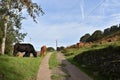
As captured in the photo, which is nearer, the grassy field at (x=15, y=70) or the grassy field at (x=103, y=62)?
the grassy field at (x=15, y=70)

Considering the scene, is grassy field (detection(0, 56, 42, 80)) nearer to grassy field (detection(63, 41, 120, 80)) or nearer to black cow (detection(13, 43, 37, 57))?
grassy field (detection(63, 41, 120, 80))

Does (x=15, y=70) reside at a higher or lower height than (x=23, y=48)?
lower

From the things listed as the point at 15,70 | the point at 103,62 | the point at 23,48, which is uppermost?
the point at 23,48

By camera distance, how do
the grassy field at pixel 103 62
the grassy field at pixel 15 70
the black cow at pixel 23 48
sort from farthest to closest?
1. the black cow at pixel 23 48
2. the grassy field at pixel 103 62
3. the grassy field at pixel 15 70

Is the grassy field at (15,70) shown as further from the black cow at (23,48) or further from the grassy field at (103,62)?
the black cow at (23,48)

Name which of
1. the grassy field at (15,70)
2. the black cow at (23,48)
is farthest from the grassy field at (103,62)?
the black cow at (23,48)

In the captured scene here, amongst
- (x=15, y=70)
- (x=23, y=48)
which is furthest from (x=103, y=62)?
(x=23, y=48)

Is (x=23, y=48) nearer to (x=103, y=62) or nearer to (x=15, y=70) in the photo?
(x=103, y=62)

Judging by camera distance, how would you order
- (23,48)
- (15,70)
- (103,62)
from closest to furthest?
(15,70) → (103,62) → (23,48)

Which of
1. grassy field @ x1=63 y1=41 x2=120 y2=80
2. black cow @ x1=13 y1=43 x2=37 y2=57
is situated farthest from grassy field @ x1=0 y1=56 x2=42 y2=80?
black cow @ x1=13 y1=43 x2=37 y2=57

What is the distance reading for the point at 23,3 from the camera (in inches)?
1436

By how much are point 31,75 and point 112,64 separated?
7.61 meters

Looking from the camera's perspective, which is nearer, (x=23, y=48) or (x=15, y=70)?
(x=15, y=70)

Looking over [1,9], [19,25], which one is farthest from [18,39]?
[1,9]
